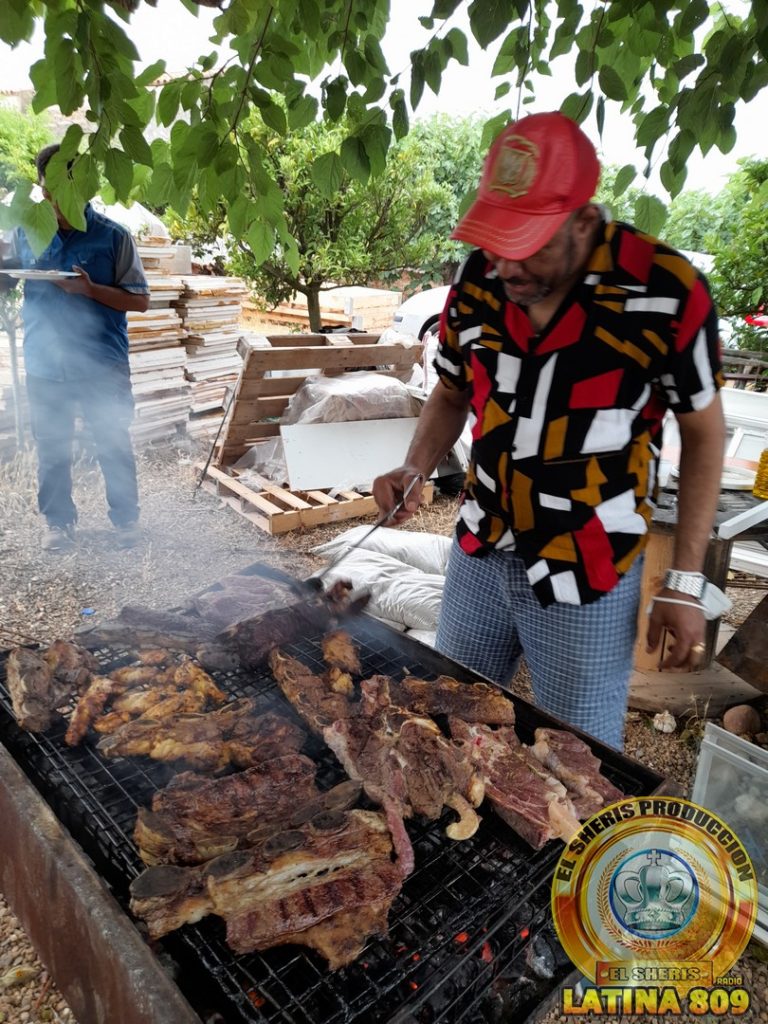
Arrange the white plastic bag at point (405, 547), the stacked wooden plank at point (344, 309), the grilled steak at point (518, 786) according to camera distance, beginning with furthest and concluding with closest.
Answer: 1. the stacked wooden plank at point (344, 309)
2. the white plastic bag at point (405, 547)
3. the grilled steak at point (518, 786)

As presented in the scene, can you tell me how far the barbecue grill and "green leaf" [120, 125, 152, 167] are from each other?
1837 mm

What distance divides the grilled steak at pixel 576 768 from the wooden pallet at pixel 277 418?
4.68 metres

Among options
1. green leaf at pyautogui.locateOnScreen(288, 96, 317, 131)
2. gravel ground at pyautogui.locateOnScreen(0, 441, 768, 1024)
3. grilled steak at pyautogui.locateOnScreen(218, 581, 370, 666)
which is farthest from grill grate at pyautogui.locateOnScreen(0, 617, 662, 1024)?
green leaf at pyautogui.locateOnScreen(288, 96, 317, 131)

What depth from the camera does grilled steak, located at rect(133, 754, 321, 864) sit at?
179 centimetres

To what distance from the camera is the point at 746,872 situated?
1.99m

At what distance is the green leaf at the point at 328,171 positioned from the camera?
2.43m

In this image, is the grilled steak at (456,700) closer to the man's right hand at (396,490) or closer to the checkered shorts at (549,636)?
the checkered shorts at (549,636)

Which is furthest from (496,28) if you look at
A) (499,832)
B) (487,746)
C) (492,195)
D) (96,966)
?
(96,966)

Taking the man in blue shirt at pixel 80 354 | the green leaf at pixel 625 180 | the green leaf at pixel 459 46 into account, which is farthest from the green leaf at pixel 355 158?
the man in blue shirt at pixel 80 354

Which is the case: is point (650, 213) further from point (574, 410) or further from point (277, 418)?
point (277, 418)

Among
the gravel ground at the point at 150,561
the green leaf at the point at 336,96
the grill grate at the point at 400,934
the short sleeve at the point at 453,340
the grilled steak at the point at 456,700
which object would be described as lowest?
the gravel ground at the point at 150,561

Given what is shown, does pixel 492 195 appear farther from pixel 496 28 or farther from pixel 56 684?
pixel 56 684

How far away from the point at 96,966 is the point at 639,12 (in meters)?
3.39

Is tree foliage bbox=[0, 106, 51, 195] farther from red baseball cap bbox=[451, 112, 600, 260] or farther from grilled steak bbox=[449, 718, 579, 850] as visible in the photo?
grilled steak bbox=[449, 718, 579, 850]
